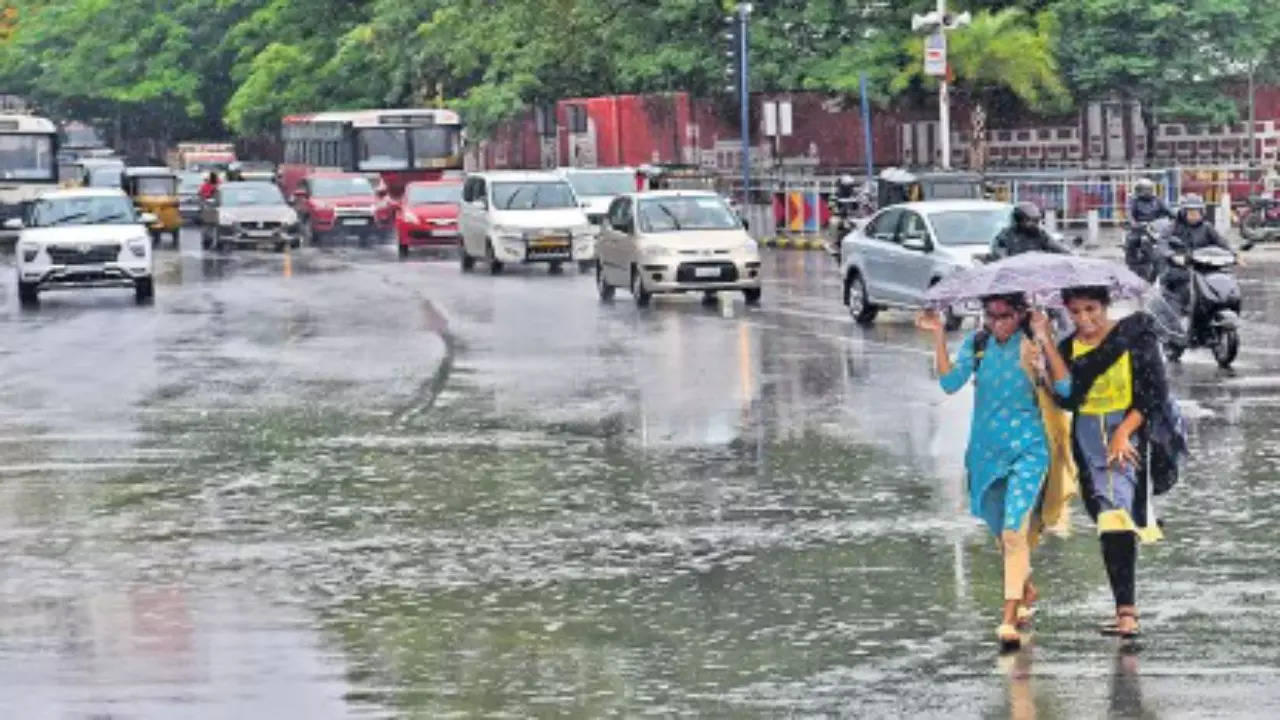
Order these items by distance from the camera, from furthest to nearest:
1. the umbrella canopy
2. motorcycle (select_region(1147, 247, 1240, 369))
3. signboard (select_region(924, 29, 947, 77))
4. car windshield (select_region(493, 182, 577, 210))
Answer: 1. signboard (select_region(924, 29, 947, 77))
2. car windshield (select_region(493, 182, 577, 210))
3. motorcycle (select_region(1147, 247, 1240, 369))
4. the umbrella canopy

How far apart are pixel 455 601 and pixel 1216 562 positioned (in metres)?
3.50

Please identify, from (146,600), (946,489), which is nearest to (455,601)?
(146,600)

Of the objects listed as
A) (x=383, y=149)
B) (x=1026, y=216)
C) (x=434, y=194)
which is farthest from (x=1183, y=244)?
(x=383, y=149)

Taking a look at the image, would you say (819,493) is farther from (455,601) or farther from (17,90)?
(17,90)

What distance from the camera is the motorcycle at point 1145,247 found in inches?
1088

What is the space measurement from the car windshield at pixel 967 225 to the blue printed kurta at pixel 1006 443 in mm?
19812

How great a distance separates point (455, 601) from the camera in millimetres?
12750

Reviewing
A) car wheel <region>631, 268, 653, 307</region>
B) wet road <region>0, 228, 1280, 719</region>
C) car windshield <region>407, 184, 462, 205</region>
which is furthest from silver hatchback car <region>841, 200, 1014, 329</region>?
car windshield <region>407, 184, 462, 205</region>

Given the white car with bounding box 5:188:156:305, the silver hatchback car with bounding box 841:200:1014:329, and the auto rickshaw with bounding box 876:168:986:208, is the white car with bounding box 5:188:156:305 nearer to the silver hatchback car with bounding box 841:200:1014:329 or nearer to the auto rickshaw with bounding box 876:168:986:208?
the silver hatchback car with bounding box 841:200:1014:329

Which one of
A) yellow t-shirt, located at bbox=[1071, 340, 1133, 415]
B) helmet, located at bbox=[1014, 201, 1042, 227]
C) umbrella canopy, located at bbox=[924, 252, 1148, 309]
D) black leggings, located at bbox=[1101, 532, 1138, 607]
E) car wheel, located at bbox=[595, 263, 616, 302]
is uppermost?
umbrella canopy, located at bbox=[924, 252, 1148, 309]

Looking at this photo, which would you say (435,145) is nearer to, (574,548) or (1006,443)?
(574,548)

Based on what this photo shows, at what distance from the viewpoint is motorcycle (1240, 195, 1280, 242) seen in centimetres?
4750

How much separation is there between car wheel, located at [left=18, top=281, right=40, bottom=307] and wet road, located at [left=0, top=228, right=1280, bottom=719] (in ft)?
39.8

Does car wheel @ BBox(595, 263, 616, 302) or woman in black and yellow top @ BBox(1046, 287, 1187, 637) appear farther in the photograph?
car wheel @ BBox(595, 263, 616, 302)
